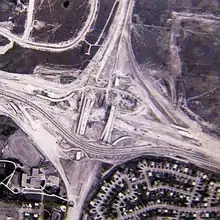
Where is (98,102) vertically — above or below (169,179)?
above

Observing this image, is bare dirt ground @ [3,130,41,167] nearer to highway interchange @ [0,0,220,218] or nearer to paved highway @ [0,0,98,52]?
highway interchange @ [0,0,220,218]

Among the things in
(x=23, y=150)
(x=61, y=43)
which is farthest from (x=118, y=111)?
(x=23, y=150)

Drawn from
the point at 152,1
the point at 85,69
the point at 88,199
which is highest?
the point at 152,1

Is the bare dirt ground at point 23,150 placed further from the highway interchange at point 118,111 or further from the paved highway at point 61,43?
the paved highway at point 61,43

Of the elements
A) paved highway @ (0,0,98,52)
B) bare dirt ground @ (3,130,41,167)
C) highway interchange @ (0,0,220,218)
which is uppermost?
paved highway @ (0,0,98,52)

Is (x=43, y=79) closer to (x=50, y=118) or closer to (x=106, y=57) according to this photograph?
(x=50, y=118)

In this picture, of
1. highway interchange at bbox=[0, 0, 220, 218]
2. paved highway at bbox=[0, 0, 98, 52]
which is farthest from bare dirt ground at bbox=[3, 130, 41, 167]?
paved highway at bbox=[0, 0, 98, 52]

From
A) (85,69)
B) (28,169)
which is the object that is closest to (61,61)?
(85,69)
